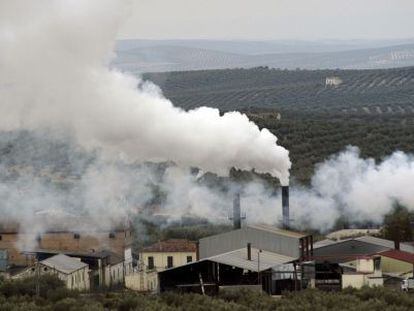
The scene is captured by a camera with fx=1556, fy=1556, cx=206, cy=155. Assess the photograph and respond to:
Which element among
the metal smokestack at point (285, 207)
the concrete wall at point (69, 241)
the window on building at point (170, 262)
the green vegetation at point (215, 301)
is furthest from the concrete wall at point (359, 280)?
the concrete wall at point (69, 241)

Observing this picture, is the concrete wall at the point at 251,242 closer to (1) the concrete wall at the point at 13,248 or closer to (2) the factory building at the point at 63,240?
(2) the factory building at the point at 63,240

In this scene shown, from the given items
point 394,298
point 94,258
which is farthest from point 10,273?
point 394,298

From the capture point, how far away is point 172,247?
7075 centimetres

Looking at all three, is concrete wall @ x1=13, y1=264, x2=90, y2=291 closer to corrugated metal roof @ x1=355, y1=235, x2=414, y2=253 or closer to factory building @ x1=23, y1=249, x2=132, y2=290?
factory building @ x1=23, y1=249, x2=132, y2=290

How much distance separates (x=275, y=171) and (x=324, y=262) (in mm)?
8292

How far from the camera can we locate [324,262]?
62.1 metres

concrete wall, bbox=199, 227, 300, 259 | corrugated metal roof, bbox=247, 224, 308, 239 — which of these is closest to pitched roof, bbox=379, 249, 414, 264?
corrugated metal roof, bbox=247, 224, 308, 239

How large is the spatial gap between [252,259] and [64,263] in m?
8.58

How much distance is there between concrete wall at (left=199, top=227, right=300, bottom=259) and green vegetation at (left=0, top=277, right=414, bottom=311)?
1063 cm

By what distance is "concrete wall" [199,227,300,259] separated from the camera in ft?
209

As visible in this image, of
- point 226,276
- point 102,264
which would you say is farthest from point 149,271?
point 226,276

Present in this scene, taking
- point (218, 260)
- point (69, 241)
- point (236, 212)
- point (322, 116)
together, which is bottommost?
point (218, 260)

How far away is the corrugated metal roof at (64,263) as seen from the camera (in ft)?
207

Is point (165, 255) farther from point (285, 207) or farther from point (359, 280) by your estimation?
point (359, 280)
